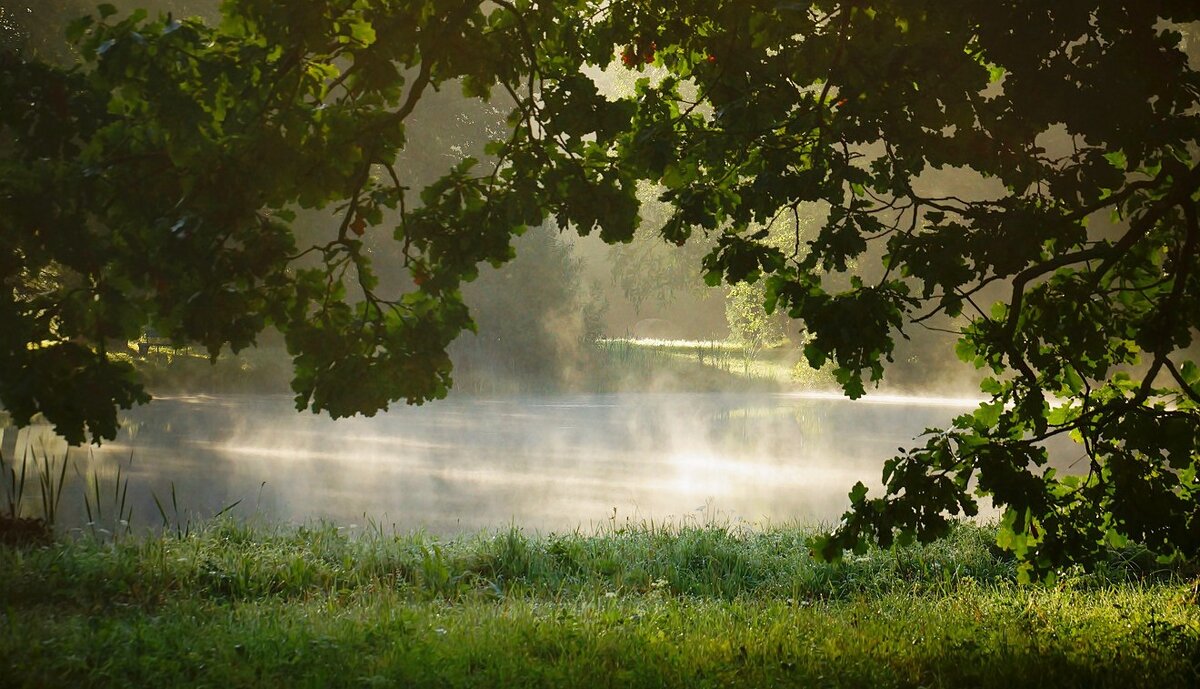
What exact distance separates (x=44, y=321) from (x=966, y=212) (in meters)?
5.09

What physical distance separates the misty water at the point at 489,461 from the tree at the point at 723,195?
6.50 m

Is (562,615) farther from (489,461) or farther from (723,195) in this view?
(489,461)

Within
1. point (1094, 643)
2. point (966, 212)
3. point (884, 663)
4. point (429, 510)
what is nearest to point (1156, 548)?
point (1094, 643)

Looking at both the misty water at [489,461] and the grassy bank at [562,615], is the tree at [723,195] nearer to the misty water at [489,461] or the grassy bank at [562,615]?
the grassy bank at [562,615]

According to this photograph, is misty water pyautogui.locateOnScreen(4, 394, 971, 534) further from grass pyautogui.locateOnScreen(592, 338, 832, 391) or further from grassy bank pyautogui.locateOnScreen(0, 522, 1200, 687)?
grass pyautogui.locateOnScreen(592, 338, 832, 391)

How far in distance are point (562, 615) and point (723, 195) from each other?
9.70 ft

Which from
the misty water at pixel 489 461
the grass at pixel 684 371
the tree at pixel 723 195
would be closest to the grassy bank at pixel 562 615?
the tree at pixel 723 195

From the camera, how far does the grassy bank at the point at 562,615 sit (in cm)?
586

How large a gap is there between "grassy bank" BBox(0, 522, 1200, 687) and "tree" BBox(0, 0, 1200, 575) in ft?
2.53

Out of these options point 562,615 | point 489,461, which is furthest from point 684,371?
point 562,615

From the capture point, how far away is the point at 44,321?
19.5ft

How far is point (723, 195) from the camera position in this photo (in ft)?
21.7

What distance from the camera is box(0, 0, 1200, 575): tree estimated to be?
5609 millimetres

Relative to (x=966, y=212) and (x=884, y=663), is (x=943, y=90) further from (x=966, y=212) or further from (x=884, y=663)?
(x=884, y=663)
